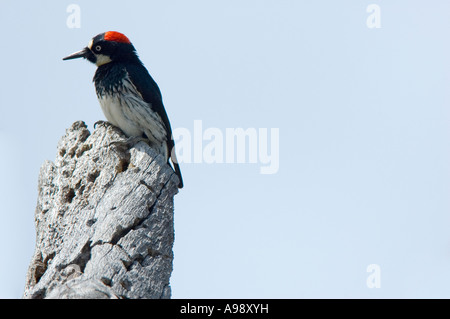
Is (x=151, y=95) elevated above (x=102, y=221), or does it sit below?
above

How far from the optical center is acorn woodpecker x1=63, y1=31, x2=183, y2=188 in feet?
22.5

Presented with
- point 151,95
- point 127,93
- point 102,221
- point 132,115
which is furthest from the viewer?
point 151,95

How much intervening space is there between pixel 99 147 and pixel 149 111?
1.14 meters

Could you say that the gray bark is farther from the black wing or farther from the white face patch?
the white face patch

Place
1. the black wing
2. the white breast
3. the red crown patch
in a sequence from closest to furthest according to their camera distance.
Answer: the white breast → the black wing → the red crown patch

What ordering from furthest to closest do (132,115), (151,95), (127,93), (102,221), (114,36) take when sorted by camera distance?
(114,36)
(151,95)
(127,93)
(132,115)
(102,221)

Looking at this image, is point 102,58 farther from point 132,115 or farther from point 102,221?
point 102,221

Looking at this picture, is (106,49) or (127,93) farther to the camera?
(106,49)

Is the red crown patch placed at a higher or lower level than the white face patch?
higher

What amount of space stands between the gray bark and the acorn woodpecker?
540 mm

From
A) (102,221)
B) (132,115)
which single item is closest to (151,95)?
(132,115)

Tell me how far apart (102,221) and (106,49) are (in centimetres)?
285

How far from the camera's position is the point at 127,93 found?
6.98 metres

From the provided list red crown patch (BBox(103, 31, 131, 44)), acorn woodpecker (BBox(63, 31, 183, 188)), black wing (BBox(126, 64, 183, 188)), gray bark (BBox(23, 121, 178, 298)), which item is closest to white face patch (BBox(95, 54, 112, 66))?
acorn woodpecker (BBox(63, 31, 183, 188))
